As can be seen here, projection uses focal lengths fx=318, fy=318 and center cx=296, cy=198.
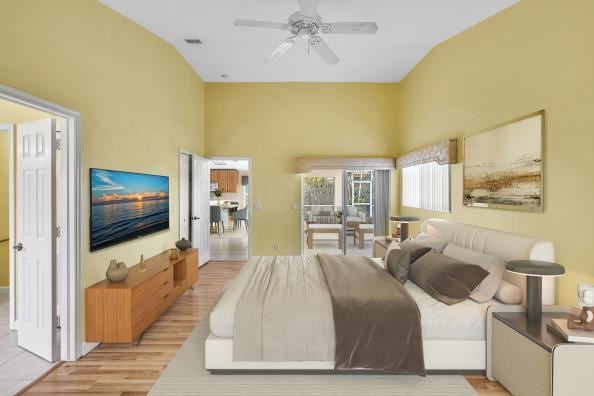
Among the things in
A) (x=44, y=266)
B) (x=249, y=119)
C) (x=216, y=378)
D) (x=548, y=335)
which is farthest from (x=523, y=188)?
(x=249, y=119)

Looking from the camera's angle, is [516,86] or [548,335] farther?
[516,86]

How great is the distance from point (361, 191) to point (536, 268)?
380 centimetres

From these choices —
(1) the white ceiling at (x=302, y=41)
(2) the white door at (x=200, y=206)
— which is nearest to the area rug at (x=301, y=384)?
(2) the white door at (x=200, y=206)

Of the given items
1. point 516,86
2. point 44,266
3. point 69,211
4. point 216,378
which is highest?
point 516,86

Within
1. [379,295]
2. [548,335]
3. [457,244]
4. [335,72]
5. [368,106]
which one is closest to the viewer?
[548,335]

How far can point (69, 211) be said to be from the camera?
2652 mm

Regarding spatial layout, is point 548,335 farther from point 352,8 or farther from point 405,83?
point 405,83

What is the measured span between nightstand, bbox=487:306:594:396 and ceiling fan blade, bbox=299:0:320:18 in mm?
2778

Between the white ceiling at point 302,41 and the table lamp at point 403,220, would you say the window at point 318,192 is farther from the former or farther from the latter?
the white ceiling at point 302,41

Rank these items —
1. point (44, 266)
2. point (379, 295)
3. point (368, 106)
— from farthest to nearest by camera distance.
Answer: point (368, 106) < point (44, 266) < point (379, 295)

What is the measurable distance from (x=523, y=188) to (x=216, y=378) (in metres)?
2.95

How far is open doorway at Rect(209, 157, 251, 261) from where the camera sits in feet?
29.8

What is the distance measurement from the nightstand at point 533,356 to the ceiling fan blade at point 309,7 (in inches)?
109

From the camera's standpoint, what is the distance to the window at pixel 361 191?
580cm
